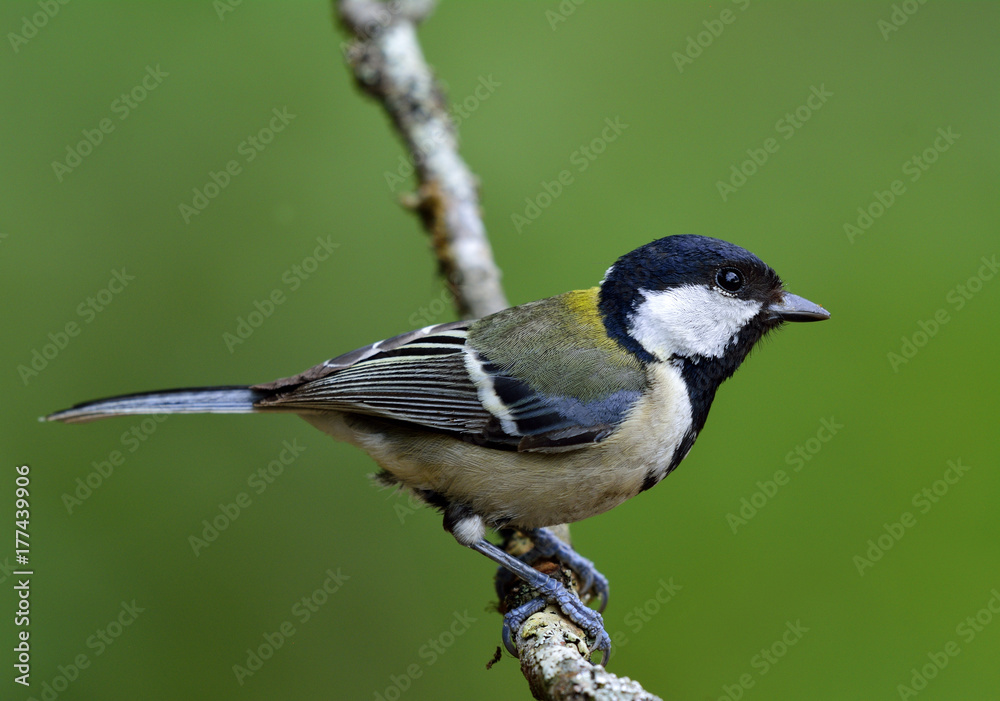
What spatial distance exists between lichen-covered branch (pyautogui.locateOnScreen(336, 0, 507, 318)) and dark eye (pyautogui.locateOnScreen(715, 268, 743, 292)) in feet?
2.73

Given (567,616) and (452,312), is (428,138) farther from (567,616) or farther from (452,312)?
(567,616)

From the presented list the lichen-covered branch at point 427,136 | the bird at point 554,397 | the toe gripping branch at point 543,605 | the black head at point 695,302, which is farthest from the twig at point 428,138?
the black head at point 695,302

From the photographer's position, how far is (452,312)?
10.2ft

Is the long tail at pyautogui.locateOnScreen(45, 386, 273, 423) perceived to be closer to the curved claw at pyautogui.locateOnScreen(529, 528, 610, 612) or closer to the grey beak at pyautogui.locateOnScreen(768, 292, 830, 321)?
the curved claw at pyautogui.locateOnScreen(529, 528, 610, 612)

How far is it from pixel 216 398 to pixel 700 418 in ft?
4.46

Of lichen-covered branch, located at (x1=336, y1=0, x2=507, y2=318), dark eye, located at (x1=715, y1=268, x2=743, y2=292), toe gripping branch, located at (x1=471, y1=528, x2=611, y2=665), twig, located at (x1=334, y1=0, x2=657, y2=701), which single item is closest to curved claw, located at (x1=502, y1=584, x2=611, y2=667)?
toe gripping branch, located at (x1=471, y1=528, x2=611, y2=665)

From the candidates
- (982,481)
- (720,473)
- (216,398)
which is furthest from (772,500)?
(216,398)

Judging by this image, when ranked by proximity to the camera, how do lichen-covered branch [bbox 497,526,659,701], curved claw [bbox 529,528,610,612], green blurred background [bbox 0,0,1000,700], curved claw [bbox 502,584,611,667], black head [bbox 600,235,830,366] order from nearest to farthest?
lichen-covered branch [bbox 497,526,659,701] → curved claw [bbox 502,584,611,667] → black head [bbox 600,235,830,366] → curved claw [bbox 529,528,610,612] → green blurred background [bbox 0,0,1000,700]

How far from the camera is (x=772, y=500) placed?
8.90 ft

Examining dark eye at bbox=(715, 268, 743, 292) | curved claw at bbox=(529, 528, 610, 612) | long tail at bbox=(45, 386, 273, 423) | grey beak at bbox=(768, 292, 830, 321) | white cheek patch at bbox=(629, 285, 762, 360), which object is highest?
grey beak at bbox=(768, 292, 830, 321)

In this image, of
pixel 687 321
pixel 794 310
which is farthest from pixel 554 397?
pixel 794 310

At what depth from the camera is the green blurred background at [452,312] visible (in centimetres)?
266

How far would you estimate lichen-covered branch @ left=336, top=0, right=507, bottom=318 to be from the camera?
281cm

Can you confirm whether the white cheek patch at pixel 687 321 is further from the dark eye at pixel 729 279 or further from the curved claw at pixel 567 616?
the curved claw at pixel 567 616
